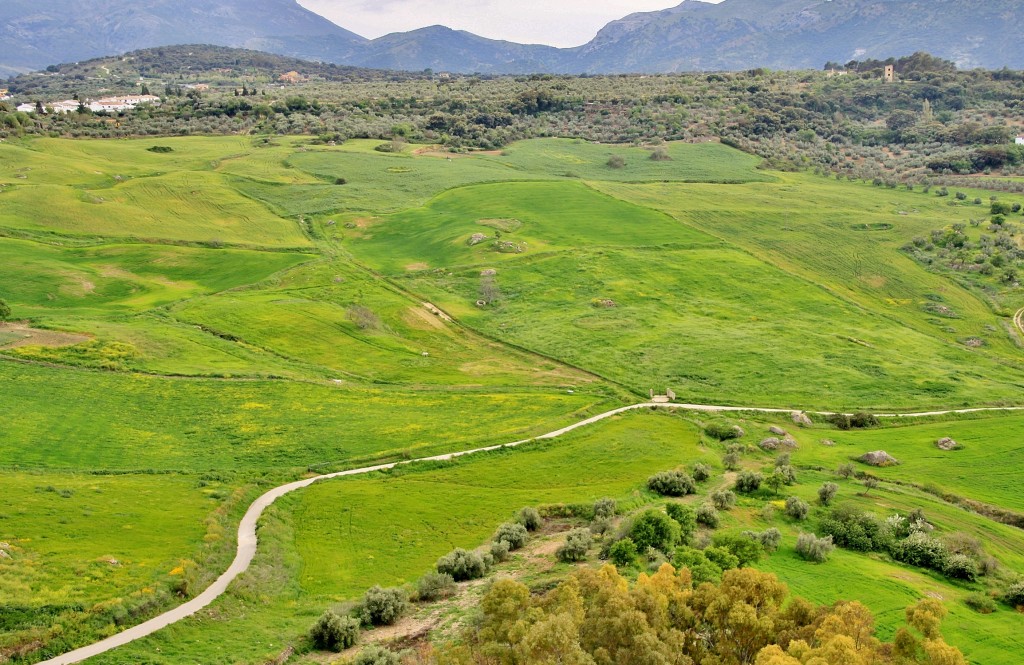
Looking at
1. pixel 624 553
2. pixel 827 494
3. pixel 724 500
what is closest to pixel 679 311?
pixel 827 494

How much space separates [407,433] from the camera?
181 feet

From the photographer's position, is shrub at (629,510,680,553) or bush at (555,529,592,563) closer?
shrub at (629,510,680,553)

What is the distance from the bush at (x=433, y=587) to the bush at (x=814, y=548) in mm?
16148

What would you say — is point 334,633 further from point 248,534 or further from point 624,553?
point 624,553

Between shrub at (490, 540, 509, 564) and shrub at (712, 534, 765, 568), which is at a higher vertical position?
shrub at (712, 534, 765, 568)

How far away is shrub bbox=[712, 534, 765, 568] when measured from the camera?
1316 inches

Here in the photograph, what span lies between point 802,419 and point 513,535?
3241 cm

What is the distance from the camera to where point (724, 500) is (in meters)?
40.9

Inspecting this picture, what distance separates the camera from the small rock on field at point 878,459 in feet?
166

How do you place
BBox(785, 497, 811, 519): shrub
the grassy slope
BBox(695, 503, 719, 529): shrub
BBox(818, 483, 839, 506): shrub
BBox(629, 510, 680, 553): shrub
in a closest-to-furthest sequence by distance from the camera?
BBox(629, 510, 680, 553): shrub < BBox(695, 503, 719, 529): shrub < BBox(785, 497, 811, 519): shrub < BBox(818, 483, 839, 506): shrub < the grassy slope

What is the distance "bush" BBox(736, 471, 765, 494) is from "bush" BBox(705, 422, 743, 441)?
1207 centimetres

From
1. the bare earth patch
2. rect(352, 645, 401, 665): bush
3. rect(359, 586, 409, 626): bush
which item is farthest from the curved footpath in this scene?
the bare earth patch

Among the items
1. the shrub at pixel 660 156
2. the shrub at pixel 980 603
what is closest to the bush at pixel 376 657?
the shrub at pixel 980 603

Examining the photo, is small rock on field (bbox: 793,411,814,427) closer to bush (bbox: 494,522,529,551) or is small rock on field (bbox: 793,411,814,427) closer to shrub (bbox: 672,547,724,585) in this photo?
shrub (bbox: 672,547,724,585)
